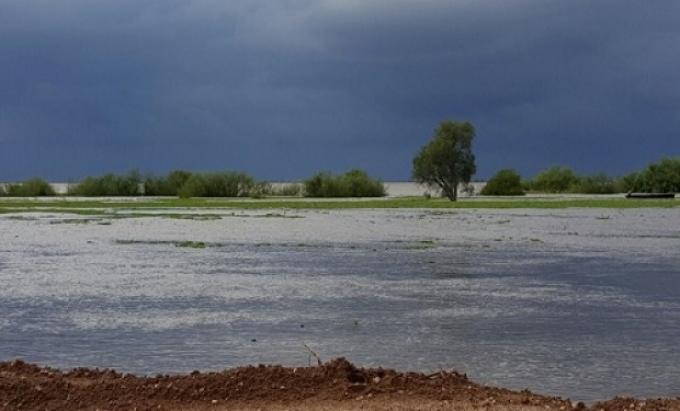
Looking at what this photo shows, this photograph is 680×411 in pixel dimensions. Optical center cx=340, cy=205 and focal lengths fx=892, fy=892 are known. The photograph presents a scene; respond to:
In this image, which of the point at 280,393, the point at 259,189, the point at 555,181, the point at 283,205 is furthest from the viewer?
the point at 555,181

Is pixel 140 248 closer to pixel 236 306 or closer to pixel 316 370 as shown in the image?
pixel 236 306

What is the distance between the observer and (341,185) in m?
106

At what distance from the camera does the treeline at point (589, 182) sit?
103 meters

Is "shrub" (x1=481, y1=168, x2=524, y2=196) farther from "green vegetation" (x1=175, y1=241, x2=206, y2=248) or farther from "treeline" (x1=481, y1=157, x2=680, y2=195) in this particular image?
"green vegetation" (x1=175, y1=241, x2=206, y2=248)

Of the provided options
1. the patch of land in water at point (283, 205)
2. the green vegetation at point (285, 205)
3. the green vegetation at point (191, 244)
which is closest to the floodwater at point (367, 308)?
the green vegetation at point (191, 244)

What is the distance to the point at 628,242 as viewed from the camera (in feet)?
97.1

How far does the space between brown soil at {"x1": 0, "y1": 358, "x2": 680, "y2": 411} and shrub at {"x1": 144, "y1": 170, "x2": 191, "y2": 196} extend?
10161cm

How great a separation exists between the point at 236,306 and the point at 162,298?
1834 mm

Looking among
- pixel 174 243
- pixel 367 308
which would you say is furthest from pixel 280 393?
pixel 174 243

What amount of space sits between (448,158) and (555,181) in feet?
152

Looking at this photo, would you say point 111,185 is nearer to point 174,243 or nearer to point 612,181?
point 612,181

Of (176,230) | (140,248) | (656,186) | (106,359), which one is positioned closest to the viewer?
(106,359)

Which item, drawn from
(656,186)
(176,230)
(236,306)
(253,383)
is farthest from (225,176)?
(253,383)

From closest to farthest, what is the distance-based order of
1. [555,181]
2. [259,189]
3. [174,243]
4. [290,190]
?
[174,243] < [259,189] < [290,190] < [555,181]
